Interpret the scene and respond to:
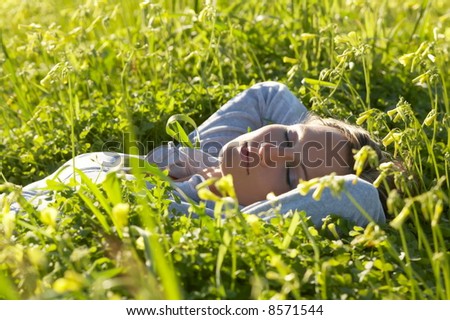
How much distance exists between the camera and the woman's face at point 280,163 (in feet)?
9.89

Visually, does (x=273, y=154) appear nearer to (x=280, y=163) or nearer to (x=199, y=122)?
(x=280, y=163)

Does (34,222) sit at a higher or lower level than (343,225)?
higher

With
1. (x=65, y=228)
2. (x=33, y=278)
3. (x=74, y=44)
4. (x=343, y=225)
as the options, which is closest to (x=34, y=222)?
(x=65, y=228)

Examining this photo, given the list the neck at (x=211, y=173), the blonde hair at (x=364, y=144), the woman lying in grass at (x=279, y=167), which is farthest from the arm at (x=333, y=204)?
the neck at (x=211, y=173)

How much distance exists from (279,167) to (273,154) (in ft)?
0.41

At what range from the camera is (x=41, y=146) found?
373 centimetres

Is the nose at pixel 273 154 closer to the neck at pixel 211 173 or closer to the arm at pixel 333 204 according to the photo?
the arm at pixel 333 204

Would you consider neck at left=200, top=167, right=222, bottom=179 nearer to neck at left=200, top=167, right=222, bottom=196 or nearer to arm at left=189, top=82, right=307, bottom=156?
neck at left=200, top=167, right=222, bottom=196

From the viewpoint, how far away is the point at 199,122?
155 inches

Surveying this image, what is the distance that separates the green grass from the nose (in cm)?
31

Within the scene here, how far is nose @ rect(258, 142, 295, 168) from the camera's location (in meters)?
2.94

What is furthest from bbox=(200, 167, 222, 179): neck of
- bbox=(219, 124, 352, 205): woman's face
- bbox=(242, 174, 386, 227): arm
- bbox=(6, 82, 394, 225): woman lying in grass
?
bbox=(242, 174, 386, 227): arm

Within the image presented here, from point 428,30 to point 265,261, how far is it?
2.84m

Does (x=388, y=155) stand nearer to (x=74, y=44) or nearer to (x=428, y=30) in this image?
(x=428, y=30)
